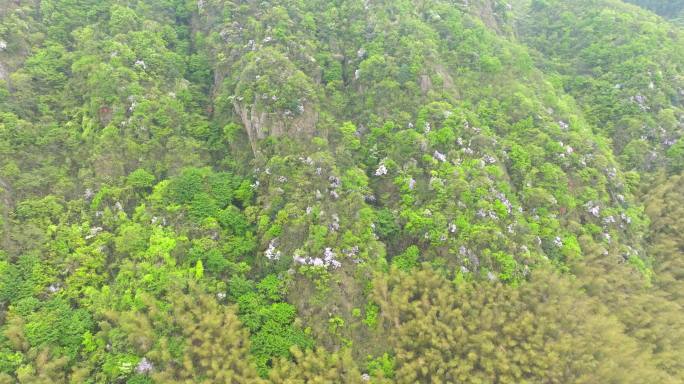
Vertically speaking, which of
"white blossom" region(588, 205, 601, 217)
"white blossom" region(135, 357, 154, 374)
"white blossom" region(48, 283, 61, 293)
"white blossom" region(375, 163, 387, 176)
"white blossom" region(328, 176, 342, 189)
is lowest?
"white blossom" region(48, 283, 61, 293)

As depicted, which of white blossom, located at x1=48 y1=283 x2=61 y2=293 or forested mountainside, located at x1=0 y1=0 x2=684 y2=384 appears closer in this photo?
forested mountainside, located at x1=0 y1=0 x2=684 y2=384

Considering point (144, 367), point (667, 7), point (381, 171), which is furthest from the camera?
point (667, 7)

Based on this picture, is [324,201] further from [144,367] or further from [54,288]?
[54,288]

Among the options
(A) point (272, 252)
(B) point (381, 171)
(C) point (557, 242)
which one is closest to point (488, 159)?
(C) point (557, 242)

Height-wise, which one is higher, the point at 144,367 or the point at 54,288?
the point at 144,367

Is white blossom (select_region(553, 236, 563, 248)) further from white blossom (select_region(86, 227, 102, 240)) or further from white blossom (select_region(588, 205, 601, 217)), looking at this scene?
white blossom (select_region(86, 227, 102, 240))

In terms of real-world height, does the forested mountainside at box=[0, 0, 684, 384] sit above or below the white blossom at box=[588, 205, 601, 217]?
below

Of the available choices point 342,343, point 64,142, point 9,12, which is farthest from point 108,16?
point 342,343

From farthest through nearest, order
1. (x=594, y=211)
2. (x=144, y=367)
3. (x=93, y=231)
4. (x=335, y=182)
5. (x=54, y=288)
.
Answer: (x=594, y=211) < (x=335, y=182) < (x=93, y=231) < (x=54, y=288) < (x=144, y=367)

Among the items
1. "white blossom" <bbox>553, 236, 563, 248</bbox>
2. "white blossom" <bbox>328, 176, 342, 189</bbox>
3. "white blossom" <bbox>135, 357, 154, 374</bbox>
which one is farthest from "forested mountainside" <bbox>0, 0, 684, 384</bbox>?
"white blossom" <bbox>328, 176, 342, 189</bbox>
